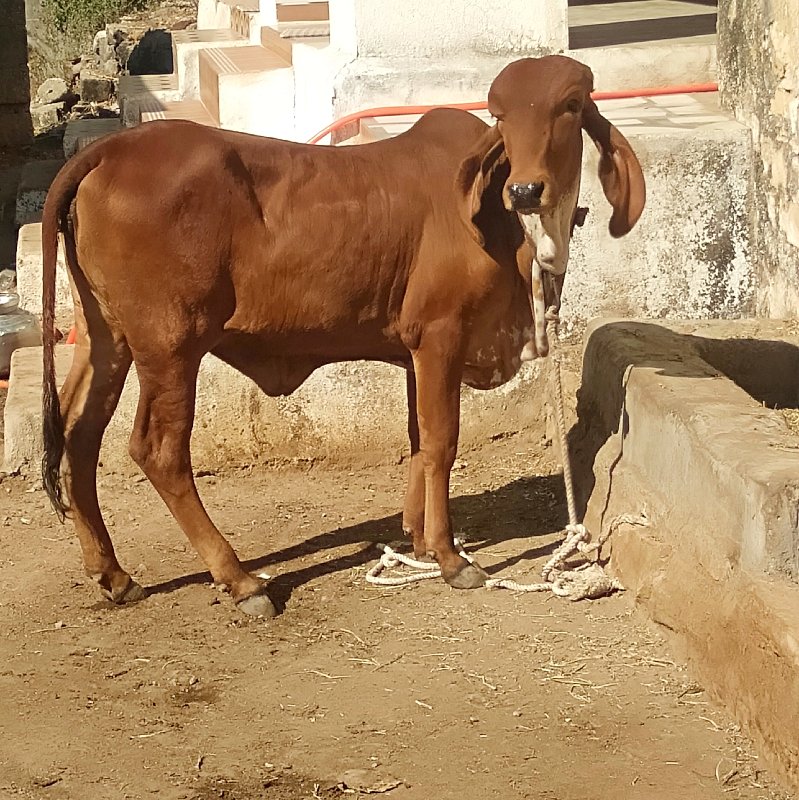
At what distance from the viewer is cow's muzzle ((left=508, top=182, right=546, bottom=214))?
395 centimetres

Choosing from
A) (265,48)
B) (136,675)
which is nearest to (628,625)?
(136,675)

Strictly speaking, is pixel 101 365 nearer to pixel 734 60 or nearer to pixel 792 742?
pixel 792 742

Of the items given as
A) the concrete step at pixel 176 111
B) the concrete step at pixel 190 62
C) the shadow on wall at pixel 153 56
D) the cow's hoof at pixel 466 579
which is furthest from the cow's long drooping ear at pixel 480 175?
the shadow on wall at pixel 153 56

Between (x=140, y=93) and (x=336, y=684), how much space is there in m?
6.65

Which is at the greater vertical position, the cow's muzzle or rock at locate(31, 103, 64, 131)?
the cow's muzzle

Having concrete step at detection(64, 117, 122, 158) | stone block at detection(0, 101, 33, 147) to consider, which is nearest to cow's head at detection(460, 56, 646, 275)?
concrete step at detection(64, 117, 122, 158)

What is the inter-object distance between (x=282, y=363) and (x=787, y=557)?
1774 mm

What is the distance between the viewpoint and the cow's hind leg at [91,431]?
4.51 m

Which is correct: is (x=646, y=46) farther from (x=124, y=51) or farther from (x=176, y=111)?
(x=124, y=51)

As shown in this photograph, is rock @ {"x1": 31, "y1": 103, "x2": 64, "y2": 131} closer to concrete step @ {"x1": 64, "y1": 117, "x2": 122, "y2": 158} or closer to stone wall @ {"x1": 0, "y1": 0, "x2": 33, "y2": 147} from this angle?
stone wall @ {"x1": 0, "y1": 0, "x2": 33, "y2": 147}

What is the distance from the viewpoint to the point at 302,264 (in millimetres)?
4320

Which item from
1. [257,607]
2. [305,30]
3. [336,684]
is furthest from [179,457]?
[305,30]

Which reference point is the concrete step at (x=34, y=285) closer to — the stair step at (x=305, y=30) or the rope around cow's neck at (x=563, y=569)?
the stair step at (x=305, y=30)

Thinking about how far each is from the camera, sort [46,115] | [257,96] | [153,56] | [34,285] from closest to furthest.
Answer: [34,285]
[257,96]
[153,56]
[46,115]
